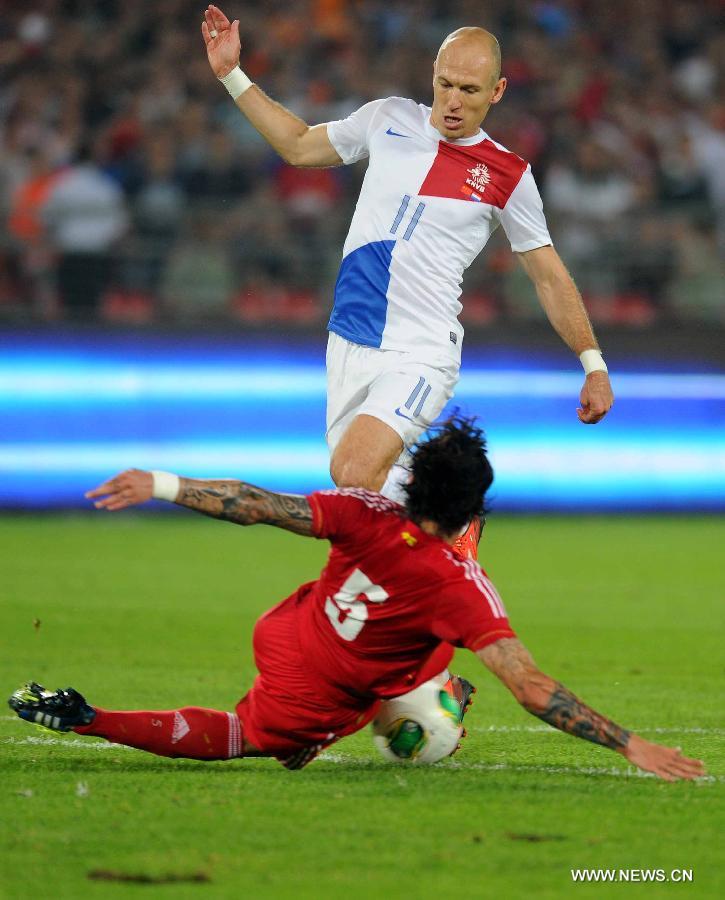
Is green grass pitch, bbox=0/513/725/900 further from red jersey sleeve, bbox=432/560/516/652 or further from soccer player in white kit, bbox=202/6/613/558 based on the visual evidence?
soccer player in white kit, bbox=202/6/613/558

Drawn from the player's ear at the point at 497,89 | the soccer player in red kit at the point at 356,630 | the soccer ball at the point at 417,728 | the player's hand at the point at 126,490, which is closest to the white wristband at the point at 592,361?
the player's ear at the point at 497,89

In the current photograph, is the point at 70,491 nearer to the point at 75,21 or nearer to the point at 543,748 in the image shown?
the point at 75,21

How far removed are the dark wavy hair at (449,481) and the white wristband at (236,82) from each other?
7.74 ft

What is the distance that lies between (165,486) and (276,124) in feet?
8.27

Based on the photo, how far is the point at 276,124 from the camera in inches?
263

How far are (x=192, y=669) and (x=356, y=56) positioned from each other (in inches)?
400

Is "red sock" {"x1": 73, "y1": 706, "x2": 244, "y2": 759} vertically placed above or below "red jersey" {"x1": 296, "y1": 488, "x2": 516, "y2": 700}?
below

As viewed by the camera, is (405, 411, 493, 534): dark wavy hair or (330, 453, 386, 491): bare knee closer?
(405, 411, 493, 534): dark wavy hair

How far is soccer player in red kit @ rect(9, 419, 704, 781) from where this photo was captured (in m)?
4.66

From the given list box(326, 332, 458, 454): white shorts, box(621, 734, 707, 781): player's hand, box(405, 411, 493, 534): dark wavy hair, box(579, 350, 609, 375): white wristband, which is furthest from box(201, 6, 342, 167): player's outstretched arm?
box(621, 734, 707, 781): player's hand

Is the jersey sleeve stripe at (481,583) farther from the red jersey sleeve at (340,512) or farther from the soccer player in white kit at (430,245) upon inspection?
the soccer player in white kit at (430,245)

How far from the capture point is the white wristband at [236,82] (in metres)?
6.64

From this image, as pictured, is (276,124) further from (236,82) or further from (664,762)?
(664,762)

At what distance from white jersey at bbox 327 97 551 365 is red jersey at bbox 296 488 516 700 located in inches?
58.8
